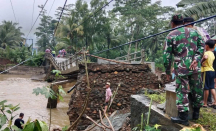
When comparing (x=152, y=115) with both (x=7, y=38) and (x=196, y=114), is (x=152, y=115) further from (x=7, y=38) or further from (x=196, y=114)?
(x=7, y=38)

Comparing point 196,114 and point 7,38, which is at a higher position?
point 7,38

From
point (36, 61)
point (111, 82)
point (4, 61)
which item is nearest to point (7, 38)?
point (4, 61)

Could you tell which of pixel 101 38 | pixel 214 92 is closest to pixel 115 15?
pixel 101 38

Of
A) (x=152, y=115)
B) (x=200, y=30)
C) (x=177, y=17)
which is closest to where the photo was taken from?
(x=177, y=17)

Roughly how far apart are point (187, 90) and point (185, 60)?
397mm

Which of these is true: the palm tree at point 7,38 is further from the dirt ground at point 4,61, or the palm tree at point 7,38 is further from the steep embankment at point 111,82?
the steep embankment at point 111,82

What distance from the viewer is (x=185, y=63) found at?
2824mm

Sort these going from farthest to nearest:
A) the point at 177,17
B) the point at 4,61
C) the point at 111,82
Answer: the point at 4,61, the point at 111,82, the point at 177,17

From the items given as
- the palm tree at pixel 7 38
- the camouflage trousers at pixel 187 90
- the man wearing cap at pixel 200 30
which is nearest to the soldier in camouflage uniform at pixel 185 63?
the camouflage trousers at pixel 187 90

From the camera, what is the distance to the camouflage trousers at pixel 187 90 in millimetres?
2783

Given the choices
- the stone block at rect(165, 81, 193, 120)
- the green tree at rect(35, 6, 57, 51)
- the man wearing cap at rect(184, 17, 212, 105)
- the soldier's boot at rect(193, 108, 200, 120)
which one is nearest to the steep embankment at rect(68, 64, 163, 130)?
the man wearing cap at rect(184, 17, 212, 105)

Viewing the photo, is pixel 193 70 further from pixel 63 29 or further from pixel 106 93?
pixel 63 29

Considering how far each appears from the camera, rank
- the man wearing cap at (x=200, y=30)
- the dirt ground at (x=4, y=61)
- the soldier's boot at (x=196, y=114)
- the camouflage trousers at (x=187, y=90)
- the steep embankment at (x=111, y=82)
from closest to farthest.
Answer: the camouflage trousers at (x=187, y=90) < the soldier's boot at (x=196, y=114) < the man wearing cap at (x=200, y=30) < the steep embankment at (x=111, y=82) < the dirt ground at (x=4, y=61)

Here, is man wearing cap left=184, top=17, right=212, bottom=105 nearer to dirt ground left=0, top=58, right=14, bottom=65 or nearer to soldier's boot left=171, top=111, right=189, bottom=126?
soldier's boot left=171, top=111, right=189, bottom=126
